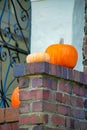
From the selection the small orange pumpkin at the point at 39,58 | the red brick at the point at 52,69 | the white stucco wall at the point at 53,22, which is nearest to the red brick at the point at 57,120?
the red brick at the point at 52,69

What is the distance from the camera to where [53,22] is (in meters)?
5.58

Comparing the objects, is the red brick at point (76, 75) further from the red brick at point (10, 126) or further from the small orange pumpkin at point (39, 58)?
the red brick at point (10, 126)

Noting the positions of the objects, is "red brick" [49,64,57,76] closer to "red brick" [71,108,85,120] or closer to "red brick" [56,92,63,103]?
"red brick" [56,92,63,103]

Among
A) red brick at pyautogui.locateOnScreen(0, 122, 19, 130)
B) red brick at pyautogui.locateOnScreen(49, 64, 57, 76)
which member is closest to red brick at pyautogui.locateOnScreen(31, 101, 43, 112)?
red brick at pyautogui.locateOnScreen(49, 64, 57, 76)

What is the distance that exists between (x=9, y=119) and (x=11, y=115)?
4cm

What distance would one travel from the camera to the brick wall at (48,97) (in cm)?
422

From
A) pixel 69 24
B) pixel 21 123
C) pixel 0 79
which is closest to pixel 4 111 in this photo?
pixel 21 123

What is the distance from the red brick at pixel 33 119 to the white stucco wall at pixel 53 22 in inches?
52.3

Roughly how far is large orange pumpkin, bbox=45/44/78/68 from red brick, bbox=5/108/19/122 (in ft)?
1.69

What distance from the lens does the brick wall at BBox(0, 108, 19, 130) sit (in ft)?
14.9

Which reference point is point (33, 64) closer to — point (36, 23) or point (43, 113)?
point (43, 113)

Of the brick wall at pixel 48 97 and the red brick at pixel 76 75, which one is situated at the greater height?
the red brick at pixel 76 75

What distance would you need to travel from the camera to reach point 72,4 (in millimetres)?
5520

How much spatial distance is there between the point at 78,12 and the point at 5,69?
1.45 meters
